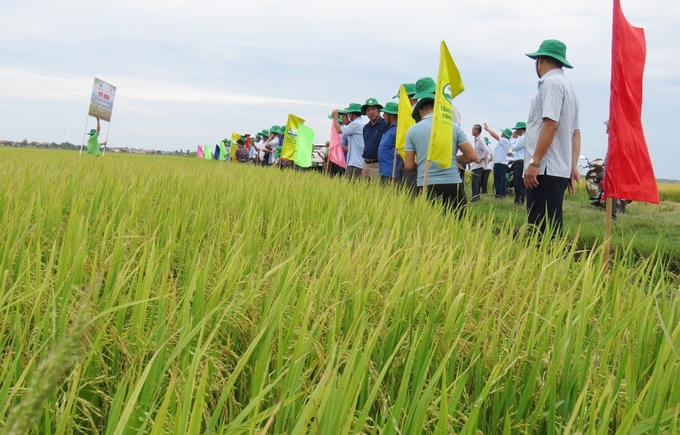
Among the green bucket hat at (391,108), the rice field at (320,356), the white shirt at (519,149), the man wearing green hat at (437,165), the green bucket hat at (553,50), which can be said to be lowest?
the rice field at (320,356)

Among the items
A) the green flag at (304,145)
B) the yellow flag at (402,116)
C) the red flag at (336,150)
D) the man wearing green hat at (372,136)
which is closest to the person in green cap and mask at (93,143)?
the green flag at (304,145)

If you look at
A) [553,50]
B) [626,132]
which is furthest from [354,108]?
[626,132]

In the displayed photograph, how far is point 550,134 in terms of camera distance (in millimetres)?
3449

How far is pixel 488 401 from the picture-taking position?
127cm

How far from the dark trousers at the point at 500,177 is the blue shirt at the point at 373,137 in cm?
469

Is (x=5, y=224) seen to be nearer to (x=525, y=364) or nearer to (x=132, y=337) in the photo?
(x=132, y=337)

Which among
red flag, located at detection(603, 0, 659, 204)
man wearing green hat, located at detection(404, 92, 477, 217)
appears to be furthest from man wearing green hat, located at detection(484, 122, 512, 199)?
red flag, located at detection(603, 0, 659, 204)

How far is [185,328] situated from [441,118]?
3605mm

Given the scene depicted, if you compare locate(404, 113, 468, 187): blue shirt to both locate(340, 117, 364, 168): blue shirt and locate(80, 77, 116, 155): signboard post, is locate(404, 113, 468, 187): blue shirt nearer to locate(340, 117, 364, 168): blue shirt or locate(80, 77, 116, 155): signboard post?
locate(340, 117, 364, 168): blue shirt

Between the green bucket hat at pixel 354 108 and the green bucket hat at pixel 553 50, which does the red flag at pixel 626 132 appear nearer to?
the green bucket hat at pixel 553 50

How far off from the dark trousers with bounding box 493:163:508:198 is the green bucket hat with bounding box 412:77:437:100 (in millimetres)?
7548

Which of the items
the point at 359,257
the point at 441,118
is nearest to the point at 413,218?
the point at 441,118

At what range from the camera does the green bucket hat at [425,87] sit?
4973 millimetres

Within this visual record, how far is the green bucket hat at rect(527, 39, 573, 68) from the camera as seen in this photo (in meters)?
3.57
